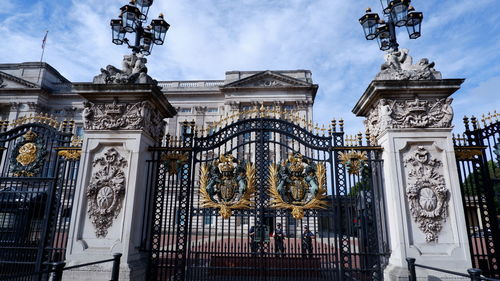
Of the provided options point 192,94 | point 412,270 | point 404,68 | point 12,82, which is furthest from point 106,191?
point 12,82

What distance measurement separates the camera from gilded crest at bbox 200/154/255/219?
730 centimetres

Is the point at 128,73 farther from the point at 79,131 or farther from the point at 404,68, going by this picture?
the point at 79,131

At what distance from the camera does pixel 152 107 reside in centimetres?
765

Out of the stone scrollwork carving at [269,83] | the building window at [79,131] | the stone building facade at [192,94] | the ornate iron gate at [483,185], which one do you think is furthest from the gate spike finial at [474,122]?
the building window at [79,131]

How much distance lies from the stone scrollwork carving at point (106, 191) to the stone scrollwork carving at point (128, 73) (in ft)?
5.97

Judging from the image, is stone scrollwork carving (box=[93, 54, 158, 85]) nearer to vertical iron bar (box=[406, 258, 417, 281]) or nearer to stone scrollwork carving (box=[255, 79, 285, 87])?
vertical iron bar (box=[406, 258, 417, 281])

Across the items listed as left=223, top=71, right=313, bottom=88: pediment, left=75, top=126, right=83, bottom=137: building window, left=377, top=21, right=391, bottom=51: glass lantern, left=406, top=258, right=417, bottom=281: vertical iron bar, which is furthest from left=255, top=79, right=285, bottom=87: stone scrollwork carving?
left=406, top=258, right=417, bottom=281: vertical iron bar

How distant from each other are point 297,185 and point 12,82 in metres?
40.4

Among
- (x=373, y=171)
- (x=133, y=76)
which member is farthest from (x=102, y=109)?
(x=373, y=171)

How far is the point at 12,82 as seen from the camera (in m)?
34.5

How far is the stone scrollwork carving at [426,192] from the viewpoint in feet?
21.3

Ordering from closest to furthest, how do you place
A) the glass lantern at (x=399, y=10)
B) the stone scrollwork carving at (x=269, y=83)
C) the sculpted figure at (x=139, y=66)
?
1. the glass lantern at (x=399, y=10)
2. the sculpted figure at (x=139, y=66)
3. the stone scrollwork carving at (x=269, y=83)

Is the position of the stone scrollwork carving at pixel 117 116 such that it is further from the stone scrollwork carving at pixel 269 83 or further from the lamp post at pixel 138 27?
the stone scrollwork carving at pixel 269 83

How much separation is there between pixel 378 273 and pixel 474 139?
415cm
